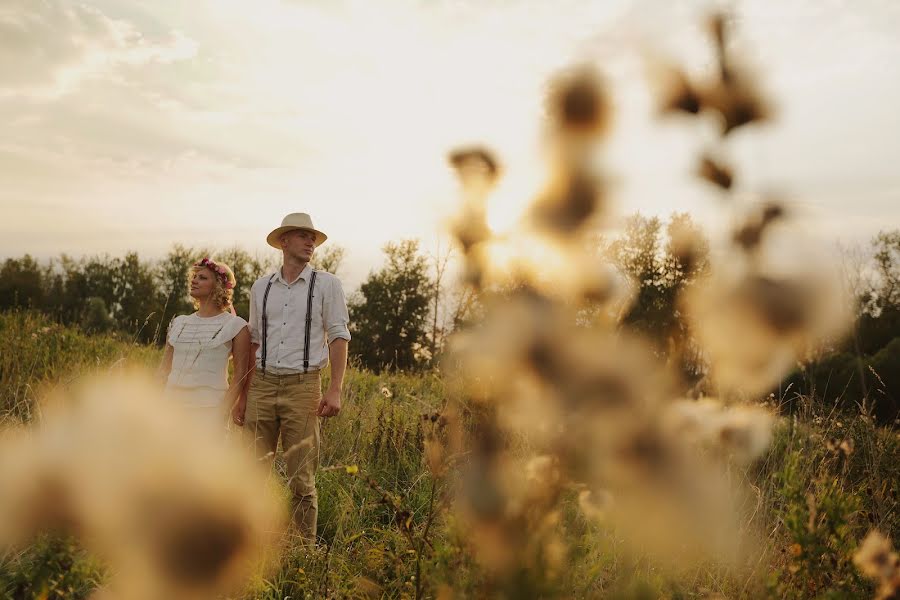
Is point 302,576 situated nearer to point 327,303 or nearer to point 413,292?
point 327,303

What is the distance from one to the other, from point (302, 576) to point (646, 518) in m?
2.64

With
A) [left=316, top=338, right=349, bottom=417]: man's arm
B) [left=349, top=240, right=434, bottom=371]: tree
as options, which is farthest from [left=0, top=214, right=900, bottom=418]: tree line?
[left=316, top=338, right=349, bottom=417]: man's arm

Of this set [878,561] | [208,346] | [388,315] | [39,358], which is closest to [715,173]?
[878,561]

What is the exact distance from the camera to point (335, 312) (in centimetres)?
370

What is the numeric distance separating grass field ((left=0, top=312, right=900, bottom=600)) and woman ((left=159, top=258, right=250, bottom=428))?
0.60m

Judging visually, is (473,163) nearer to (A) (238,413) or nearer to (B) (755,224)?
(B) (755,224)

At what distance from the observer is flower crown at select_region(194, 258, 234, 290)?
379 cm

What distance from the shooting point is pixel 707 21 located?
53cm

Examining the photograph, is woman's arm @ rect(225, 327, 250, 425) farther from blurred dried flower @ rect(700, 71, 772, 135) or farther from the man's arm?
blurred dried flower @ rect(700, 71, 772, 135)

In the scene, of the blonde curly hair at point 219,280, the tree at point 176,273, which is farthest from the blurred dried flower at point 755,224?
the tree at point 176,273

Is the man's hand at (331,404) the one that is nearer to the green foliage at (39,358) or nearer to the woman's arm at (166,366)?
the woman's arm at (166,366)

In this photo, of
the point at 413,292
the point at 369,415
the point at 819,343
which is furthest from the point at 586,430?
the point at 413,292

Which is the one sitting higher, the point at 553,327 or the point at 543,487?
the point at 553,327

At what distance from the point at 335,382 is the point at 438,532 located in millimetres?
1198
